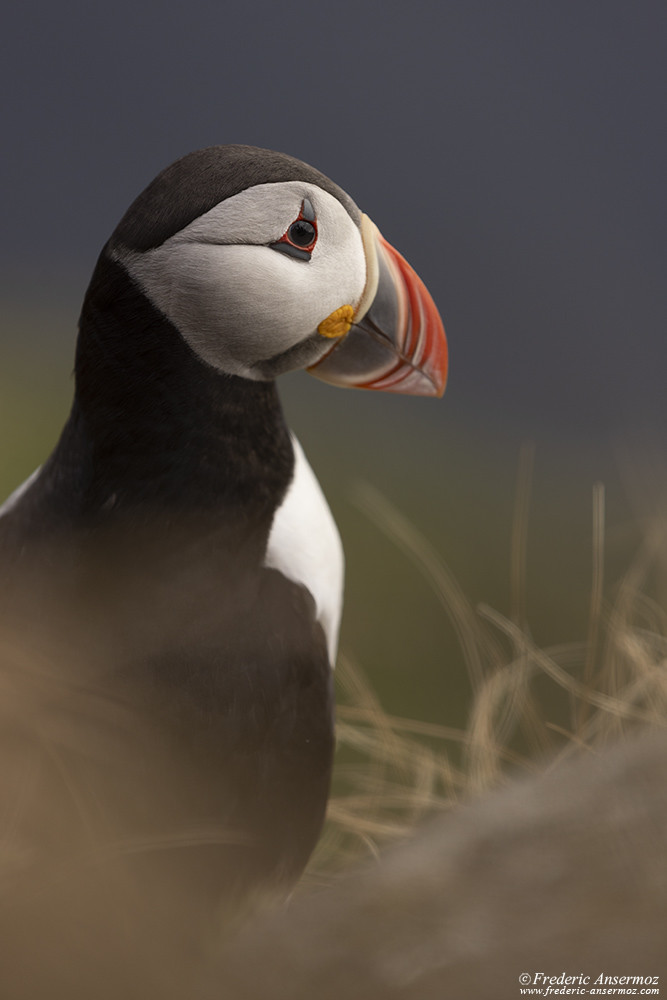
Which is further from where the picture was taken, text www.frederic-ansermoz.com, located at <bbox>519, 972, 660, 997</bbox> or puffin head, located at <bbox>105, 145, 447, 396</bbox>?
puffin head, located at <bbox>105, 145, 447, 396</bbox>

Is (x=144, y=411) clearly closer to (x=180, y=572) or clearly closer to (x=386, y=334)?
(x=180, y=572)

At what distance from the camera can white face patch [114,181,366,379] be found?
2.55 feet

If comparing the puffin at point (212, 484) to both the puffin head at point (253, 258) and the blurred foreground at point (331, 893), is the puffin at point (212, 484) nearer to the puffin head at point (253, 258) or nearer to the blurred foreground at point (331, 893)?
the puffin head at point (253, 258)

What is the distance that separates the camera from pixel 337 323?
2.88 ft

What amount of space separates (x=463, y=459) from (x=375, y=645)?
3.39 ft

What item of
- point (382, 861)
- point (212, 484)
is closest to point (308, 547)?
point (212, 484)

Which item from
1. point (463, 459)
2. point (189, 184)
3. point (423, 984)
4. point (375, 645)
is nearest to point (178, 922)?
point (423, 984)

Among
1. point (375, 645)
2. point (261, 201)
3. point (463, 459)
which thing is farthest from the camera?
point (463, 459)

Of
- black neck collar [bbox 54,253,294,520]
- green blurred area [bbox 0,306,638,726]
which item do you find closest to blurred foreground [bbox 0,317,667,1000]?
black neck collar [bbox 54,253,294,520]

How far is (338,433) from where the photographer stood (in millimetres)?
2881

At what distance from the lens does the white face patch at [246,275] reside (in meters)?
0.78

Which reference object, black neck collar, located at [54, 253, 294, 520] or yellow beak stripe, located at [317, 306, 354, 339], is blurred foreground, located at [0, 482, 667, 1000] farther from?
yellow beak stripe, located at [317, 306, 354, 339]

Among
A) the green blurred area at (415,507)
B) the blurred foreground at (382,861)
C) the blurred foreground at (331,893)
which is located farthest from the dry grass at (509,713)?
the green blurred area at (415,507)

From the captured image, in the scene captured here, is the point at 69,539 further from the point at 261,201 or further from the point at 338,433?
the point at 338,433
